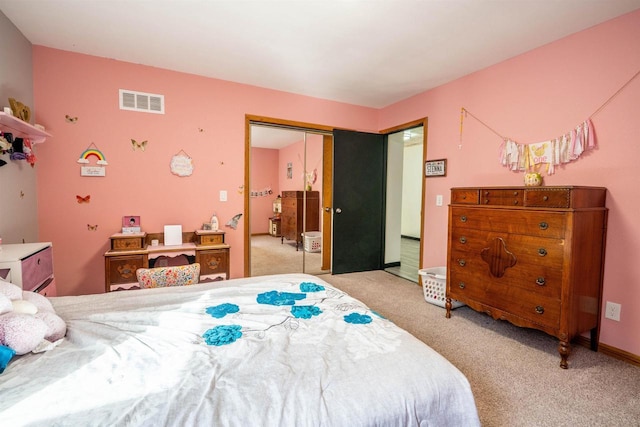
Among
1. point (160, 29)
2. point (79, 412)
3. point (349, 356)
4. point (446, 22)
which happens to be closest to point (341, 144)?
point (446, 22)

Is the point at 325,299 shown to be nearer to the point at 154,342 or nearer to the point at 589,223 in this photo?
the point at 154,342

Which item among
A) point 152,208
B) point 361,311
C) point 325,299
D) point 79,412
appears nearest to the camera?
point 79,412

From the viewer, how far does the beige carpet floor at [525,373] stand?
1630mm

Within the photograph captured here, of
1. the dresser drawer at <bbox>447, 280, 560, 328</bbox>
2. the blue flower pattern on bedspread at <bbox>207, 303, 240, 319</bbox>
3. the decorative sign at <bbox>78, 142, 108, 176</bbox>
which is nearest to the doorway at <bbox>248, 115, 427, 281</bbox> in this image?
the dresser drawer at <bbox>447, 280, 560, 328</bbox>

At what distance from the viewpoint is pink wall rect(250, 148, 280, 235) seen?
4.71 m

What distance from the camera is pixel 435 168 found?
3.75 meters

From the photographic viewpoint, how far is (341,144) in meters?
4.29

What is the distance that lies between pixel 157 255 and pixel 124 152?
118cm

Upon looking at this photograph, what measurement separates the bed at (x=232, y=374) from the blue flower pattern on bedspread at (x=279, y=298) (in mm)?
143

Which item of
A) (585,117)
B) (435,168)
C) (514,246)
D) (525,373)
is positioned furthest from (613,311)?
(435,168)

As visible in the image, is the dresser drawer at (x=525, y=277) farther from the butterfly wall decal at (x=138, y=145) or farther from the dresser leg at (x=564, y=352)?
the butterfly wall decal at (x=138, y=145)

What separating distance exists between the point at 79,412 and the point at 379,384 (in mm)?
898

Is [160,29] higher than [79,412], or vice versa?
[160,29]

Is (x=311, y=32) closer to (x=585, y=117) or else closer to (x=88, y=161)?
(x=585, y=117)
